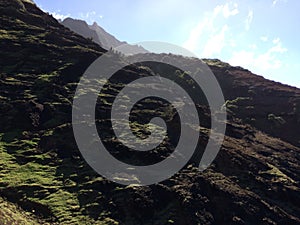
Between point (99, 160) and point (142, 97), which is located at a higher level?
point (142, 97)

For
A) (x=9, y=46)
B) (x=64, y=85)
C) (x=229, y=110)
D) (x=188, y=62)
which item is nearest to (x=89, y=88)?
(x=64, y=85)

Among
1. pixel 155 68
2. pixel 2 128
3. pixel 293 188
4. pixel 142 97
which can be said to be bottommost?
pixel 2 128

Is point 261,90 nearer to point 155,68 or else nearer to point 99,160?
point 155,68

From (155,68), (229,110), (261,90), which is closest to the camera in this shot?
(229,110)

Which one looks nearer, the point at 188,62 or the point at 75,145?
the point at 75,145

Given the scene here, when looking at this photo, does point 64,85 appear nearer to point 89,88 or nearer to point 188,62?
point 89,88

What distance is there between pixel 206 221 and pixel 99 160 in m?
12.8

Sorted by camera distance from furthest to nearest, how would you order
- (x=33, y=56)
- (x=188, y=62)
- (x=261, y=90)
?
1. (x=188, y=62)
2. (x=261, y=90)
3. (x=33, y=56)

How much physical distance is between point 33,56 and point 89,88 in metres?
13.9

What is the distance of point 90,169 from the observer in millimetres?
36750

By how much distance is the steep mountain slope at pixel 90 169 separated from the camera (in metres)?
31.2

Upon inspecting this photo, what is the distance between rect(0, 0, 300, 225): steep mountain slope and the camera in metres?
31.2

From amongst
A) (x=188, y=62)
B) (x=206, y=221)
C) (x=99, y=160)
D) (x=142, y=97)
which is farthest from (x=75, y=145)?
(x=188, y=62)

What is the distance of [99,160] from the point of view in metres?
A: 38.7
